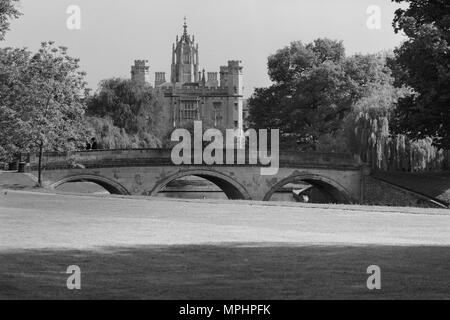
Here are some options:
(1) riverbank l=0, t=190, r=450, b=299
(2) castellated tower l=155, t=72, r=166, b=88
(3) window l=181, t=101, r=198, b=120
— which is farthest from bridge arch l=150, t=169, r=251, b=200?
(2) castellated tower l=155, t=72, r=166, b=88

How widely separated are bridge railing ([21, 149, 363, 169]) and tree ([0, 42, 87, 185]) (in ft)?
5.77

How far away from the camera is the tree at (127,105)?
76.9m

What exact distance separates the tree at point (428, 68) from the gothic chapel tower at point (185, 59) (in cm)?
13194

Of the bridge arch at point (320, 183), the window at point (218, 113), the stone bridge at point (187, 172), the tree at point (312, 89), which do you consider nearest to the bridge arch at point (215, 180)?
the stone bridge at point (187, 172)

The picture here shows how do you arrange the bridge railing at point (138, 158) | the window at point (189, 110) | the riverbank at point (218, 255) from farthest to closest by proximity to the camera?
the window at point (189, 110)
the bridge railing at point (138, 158)
the riverbank at point (218, 255)

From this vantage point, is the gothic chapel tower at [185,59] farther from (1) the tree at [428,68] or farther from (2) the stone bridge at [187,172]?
(1) the tree at [428,68]

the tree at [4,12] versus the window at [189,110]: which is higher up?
the window at [189,110]

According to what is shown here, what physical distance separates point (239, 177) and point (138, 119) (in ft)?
65.9

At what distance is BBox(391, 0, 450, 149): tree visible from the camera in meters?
19.0

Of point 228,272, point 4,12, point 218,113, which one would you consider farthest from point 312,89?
point 218,113

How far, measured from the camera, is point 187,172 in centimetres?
5750

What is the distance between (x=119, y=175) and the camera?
56.3 meters
